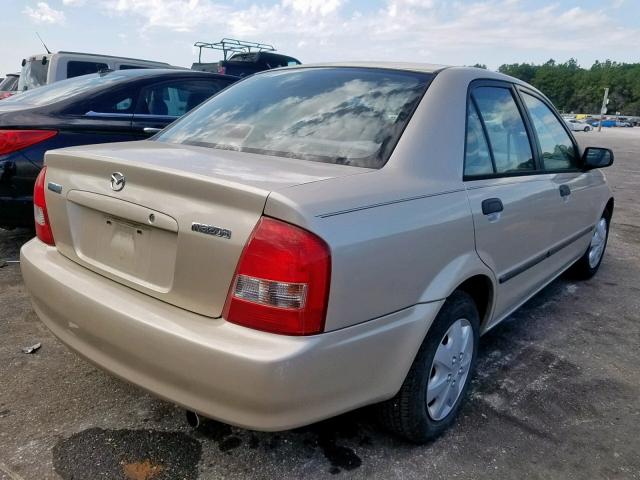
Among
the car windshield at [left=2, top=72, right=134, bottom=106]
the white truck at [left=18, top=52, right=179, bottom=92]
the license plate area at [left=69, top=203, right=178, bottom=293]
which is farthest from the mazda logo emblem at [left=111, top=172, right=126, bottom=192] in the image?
the white truck at [left=18, top=52, right=179, bottom=92]

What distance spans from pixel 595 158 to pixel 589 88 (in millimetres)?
124851

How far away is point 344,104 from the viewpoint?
2400 millimetres

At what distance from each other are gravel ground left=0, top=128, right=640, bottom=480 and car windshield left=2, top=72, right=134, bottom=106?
1.98 meters

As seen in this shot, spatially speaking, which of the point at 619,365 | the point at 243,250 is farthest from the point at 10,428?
the point at 619,365

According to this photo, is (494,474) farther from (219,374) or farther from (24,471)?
(24,471)

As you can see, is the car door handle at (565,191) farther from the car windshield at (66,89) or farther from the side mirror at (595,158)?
the car windshield at (66,89)

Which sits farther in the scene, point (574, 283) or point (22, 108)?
point (574, 283)

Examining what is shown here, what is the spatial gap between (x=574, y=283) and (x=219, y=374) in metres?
3.90

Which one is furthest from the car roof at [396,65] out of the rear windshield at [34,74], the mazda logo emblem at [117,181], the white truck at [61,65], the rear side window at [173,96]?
the rear windshield at [34,74]

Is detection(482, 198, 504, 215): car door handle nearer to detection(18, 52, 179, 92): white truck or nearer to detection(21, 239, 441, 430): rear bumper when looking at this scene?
detection(21, 239, 441, 430): rear bumper

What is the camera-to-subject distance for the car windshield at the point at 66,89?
439cm

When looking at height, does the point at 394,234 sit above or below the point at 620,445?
above

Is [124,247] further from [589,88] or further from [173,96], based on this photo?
[589,88]

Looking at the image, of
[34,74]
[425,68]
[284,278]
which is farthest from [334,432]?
[34,74]
